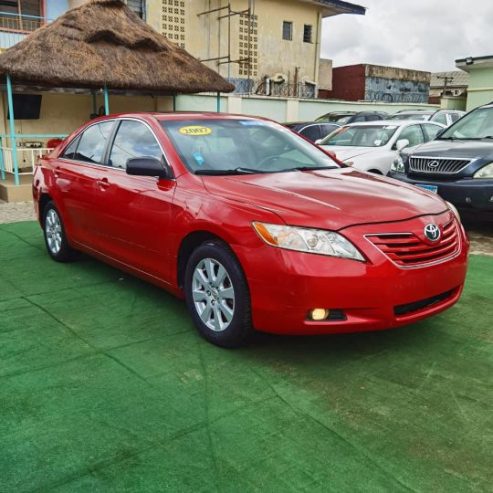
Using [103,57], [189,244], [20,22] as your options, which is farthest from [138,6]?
[189,244]

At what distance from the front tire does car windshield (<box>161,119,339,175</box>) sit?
725 mm

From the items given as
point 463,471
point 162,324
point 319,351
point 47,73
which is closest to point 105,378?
point 162,324

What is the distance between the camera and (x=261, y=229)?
337cm

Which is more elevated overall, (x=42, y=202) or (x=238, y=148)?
(x=238, y=148)

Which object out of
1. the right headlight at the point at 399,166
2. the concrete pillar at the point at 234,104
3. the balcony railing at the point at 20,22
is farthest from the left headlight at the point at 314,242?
the balcony railing at the point at 20,22

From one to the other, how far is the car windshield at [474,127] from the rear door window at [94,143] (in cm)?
508

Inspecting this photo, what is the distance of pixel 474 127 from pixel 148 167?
18.7ft

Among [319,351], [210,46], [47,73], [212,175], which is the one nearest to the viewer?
[319,351]

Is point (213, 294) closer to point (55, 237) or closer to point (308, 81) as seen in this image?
point (55, 237)

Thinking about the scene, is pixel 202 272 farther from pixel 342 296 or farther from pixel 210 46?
pixel 210 46

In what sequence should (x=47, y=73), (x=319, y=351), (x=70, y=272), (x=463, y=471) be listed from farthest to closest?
(x=47, y=73), (x=70, y=272), (x=319, y=351), (x=463, y=471)

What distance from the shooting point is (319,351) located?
371 centimetres

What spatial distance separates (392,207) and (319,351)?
1047 mm

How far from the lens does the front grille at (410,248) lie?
332 cm
